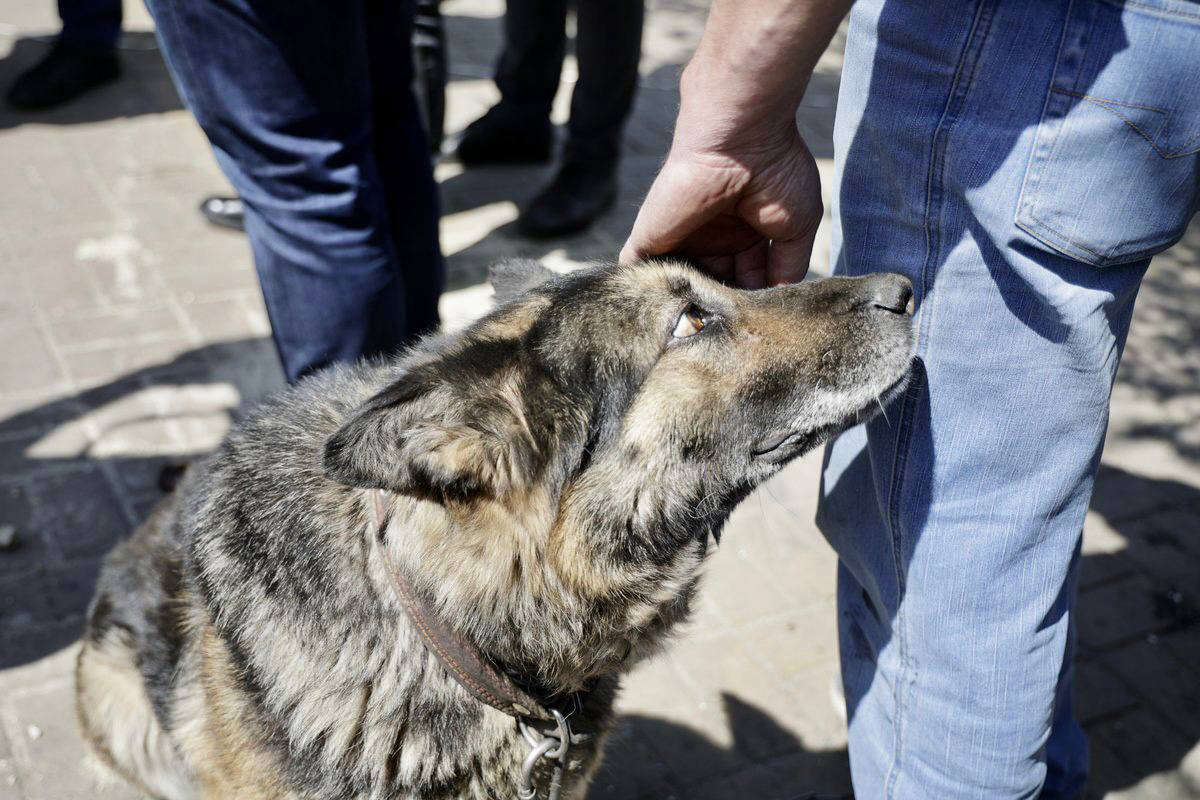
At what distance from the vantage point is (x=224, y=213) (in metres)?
5.28

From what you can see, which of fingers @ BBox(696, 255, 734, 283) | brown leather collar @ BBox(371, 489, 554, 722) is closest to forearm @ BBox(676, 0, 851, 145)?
fingers @ BBox(696, 255, 734, 283)

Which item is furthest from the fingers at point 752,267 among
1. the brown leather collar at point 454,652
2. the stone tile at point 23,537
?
the stone tile at point 23,537

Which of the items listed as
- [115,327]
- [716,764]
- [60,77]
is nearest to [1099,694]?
[716,764]

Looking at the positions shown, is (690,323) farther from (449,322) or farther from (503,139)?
(503,139)

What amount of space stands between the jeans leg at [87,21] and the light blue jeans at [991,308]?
603 cm

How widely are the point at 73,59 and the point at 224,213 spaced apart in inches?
83.5

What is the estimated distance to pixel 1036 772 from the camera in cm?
209

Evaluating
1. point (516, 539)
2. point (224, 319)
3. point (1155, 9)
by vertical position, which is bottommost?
point (224, 319)

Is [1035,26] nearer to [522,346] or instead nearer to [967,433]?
[967,433]

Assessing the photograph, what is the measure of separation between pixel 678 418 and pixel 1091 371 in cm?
81

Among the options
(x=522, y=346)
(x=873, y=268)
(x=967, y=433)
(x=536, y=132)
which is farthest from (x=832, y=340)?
(x=536, y=132)

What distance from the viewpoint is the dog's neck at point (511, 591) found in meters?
1.90

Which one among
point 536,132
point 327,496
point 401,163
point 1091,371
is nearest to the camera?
point 1091,371

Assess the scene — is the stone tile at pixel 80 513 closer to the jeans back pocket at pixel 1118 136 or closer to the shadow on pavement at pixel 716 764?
the shadow on pavement at pixel 716 764
